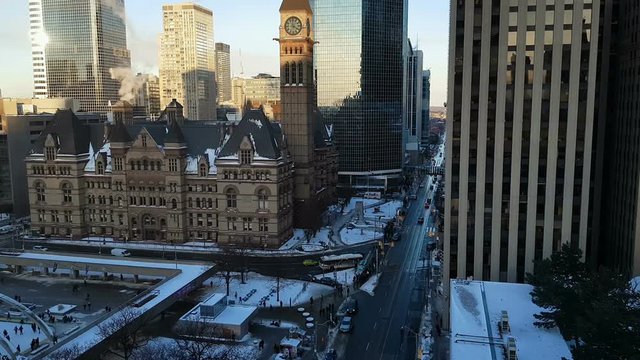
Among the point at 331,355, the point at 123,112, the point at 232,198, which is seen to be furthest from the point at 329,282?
the point at 123,112

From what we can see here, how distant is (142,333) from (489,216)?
46.3 m

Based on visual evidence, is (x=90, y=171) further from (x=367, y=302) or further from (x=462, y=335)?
(x=462, y=335)

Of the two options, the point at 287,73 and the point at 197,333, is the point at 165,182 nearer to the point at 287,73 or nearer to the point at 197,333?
the point at 287,73

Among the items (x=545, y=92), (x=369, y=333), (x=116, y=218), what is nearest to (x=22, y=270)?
(x=116, y=218)

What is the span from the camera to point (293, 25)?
121562 mm

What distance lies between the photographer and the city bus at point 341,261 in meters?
101

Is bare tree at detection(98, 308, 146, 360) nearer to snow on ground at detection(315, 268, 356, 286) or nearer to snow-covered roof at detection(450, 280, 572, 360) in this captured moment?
snow-covered roof at detection(450, 280, 572, 360)

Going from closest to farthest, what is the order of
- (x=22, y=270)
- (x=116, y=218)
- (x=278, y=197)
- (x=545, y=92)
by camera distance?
1. (x=545, y=92)
2. (x=22, y=270)
3. (x=278, y=197)
4. (x=116, y=218)

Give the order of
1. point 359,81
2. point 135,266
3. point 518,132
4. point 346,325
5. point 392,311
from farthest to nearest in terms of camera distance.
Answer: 1. point 359,81
2. point 135,266
3. point 392,311
4. point 346,325
5. point 518,132

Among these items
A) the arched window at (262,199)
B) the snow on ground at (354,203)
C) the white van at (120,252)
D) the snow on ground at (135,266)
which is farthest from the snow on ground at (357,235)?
the white van at (120,252)

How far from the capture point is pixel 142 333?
2800 inches

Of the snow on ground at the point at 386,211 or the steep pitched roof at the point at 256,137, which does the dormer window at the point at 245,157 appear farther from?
the snow on ground at the point at 386,211

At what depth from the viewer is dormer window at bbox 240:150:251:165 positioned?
11256 cm

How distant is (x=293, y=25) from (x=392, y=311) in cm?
6891
